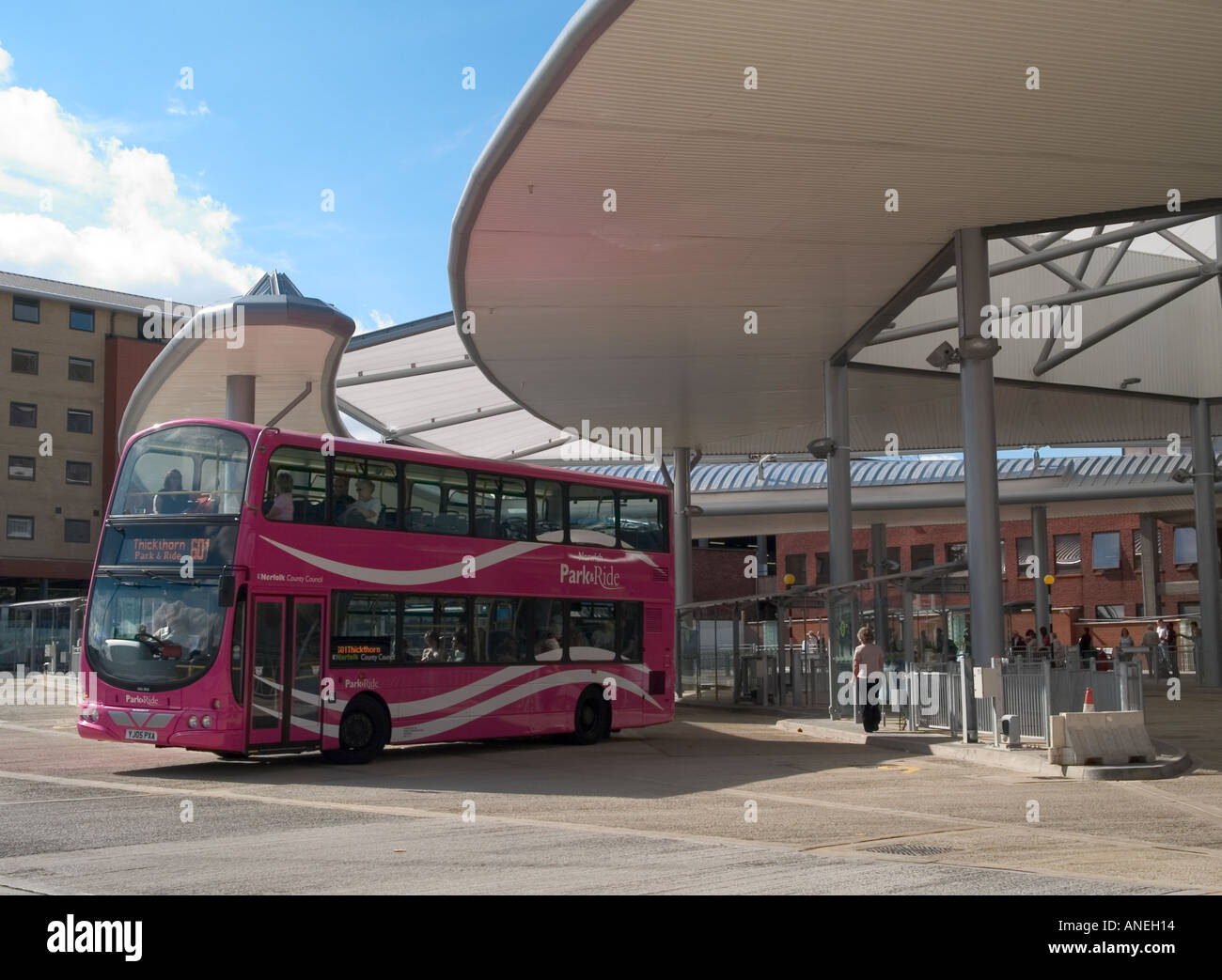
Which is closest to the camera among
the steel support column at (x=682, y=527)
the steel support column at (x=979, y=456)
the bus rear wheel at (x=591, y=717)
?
the bus rear wheel at (x=591, y=717)

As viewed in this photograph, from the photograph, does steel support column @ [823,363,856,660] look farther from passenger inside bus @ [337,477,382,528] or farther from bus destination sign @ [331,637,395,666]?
passenger inside bus @ [337,477,382,528]

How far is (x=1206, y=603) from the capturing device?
35.8m

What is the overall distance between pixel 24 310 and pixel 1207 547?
167 ft

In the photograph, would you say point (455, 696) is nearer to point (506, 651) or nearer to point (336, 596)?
point (506, 651)

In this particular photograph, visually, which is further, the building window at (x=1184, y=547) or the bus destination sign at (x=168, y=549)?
the building window at (x=1184, y=547)

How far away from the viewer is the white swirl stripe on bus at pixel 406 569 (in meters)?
15.9

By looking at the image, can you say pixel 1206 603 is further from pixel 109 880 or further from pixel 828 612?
pixel 109 880

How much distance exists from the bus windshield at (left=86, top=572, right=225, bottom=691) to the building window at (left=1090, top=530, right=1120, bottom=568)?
53.2 meters

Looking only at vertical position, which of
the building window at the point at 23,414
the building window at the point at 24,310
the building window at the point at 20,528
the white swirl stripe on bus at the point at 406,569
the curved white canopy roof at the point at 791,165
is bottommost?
the white swirl stripe on bus at the point at 406,569

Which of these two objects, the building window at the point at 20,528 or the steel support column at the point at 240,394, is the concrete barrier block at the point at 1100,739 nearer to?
the steel support column at the point at 240,394

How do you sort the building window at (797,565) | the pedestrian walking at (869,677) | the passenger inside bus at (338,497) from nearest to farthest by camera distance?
the passenger inside bus at (338,497) < the pedestrian walking at (869,677) < the building window at (797,565)

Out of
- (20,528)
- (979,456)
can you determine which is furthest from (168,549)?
(20,528)

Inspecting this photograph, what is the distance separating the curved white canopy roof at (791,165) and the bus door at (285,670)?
19.6 feet

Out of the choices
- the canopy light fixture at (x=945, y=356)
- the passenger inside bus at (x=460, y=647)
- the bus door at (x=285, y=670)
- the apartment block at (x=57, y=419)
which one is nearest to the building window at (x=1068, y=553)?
the apartment block at (x=57, y=419)
